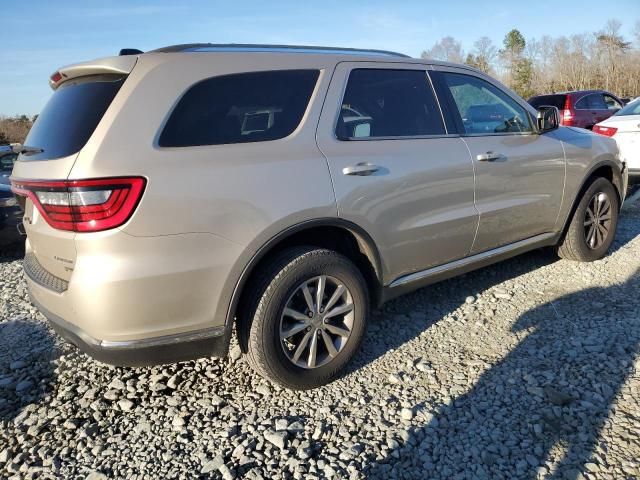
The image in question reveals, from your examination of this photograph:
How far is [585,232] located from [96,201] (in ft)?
13.7

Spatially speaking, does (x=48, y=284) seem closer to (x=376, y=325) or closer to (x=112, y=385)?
(x=112, y=385)

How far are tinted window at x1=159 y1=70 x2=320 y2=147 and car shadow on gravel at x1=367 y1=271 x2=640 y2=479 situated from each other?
5.55ft

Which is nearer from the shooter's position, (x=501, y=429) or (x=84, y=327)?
(x=84, y=327)

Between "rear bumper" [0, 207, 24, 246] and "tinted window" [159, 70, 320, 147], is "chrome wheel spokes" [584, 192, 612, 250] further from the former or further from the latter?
"rear bumper" [0, 207, 24, 246]

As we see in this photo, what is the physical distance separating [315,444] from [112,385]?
1.34 meters

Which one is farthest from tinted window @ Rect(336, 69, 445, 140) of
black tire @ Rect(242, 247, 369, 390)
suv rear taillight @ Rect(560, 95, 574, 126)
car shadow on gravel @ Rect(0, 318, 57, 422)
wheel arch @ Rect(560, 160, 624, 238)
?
suv rear taillight @ Rect(560, 95, 574, 126)

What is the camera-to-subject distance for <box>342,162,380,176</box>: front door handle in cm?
270

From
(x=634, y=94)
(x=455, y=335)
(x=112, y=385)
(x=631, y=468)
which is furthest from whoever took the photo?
(x=634, y=94)

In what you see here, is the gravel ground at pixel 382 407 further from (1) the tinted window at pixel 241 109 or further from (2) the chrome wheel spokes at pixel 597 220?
(1) the tinted window at pixel 241 109

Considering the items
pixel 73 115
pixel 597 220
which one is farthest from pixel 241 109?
pixel 597 220

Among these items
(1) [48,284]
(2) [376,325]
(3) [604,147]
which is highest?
(3) [604,147]

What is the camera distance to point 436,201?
3.13m

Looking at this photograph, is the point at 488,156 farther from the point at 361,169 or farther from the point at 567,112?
the point at 567,112

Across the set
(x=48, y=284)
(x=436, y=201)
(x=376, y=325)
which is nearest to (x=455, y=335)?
(x=376, y=325)
